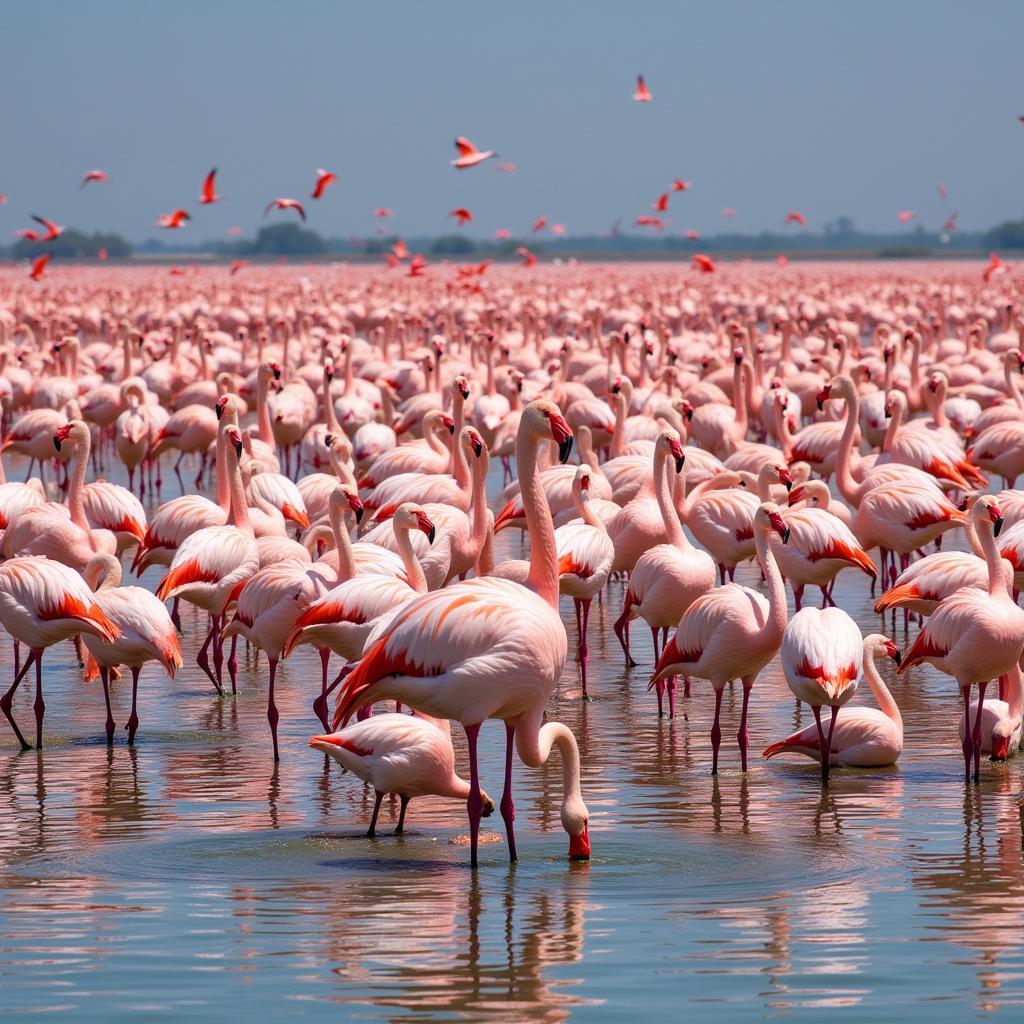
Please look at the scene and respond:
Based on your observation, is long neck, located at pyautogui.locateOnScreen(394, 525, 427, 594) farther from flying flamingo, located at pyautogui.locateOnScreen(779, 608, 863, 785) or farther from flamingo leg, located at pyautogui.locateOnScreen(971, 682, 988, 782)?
flamingo leg, located at pyautogui.locateOnScreen(971, 682, 988, 782)

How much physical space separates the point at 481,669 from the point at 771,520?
283cm

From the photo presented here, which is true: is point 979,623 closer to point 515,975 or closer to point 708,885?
point 708,885

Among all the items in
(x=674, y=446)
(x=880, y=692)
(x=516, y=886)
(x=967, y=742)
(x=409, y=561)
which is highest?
(x=674, y=446)

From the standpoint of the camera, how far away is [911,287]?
67.5m

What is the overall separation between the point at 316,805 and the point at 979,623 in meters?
3.18

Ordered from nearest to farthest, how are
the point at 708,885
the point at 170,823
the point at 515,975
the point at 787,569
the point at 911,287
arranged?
the point at 515,975 → the point at 708,885 → the point at 170,823 → the point at 787,569 → the point at 911,287

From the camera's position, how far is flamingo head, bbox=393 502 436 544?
949cm

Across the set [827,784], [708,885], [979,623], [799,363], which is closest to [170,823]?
[708,885]

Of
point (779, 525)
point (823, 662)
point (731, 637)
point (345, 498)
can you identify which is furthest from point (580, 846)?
point (345, 498)

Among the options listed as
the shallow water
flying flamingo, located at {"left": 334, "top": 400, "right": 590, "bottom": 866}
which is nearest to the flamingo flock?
flying flamingo, located at {"left": 334, "top": 400, "right": 590, "bottom": 866}

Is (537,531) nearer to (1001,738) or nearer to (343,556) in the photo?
(343,556)

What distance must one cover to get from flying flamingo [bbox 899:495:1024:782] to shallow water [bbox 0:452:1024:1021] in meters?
0.32

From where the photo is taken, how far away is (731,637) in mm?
9375

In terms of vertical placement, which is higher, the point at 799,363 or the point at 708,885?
the point at 799,363
